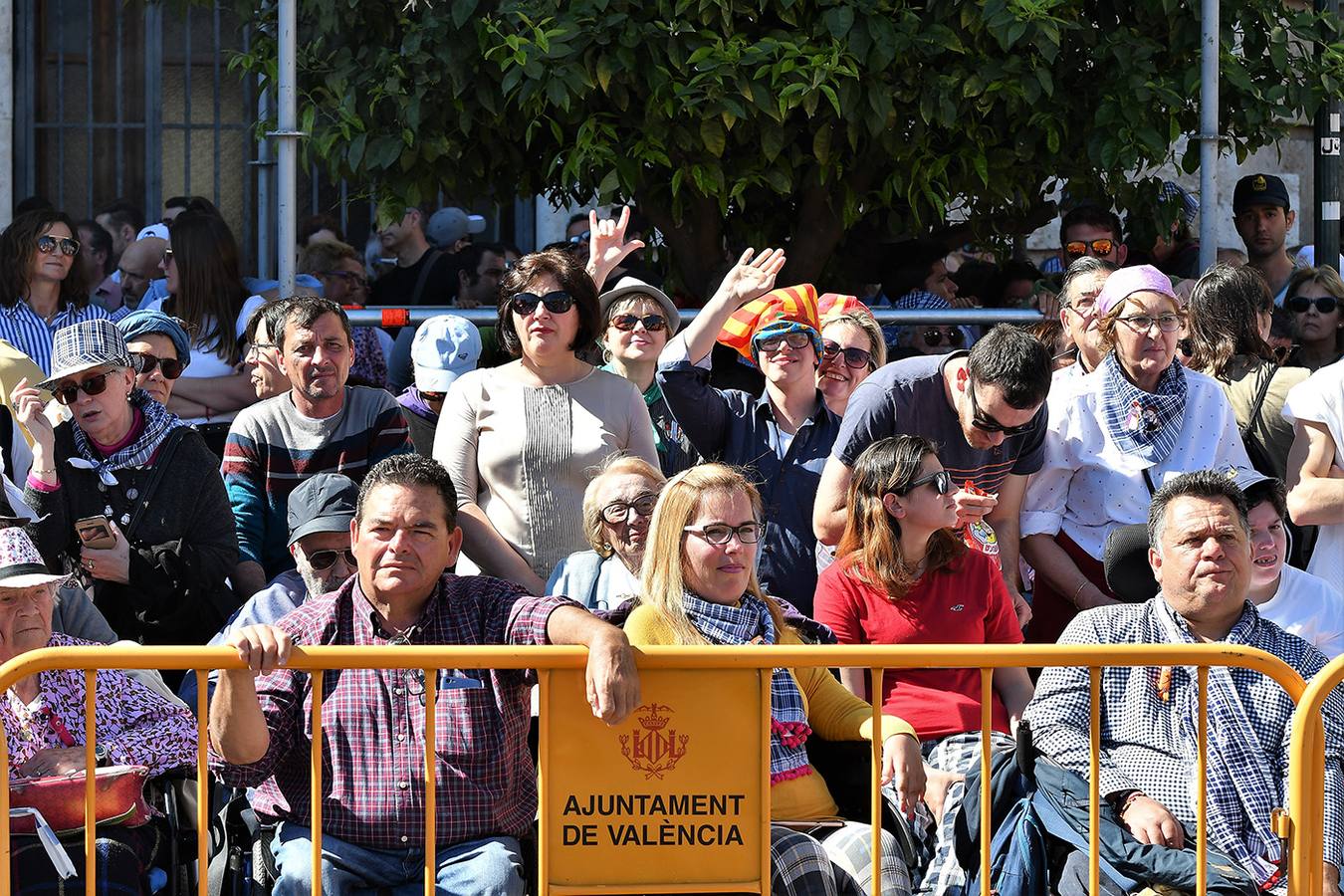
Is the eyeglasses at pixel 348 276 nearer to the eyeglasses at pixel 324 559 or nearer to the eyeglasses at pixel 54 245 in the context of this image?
the eyeglasses at pixel 54 245

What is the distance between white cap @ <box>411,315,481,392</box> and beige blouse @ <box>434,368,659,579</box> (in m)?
0.58

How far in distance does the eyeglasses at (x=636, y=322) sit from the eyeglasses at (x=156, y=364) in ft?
4.56

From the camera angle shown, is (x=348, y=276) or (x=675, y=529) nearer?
(x=675, y=529)

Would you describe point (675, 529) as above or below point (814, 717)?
above

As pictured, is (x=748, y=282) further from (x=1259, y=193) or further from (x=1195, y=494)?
(x=1259, y=193)

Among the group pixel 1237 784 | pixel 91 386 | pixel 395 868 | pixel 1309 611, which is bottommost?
pixel 395 868

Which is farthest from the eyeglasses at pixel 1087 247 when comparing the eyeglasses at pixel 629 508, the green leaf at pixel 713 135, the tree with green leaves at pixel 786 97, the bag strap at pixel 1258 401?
the eyeglasses at pixel 629 508

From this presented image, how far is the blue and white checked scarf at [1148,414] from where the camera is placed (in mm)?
5559

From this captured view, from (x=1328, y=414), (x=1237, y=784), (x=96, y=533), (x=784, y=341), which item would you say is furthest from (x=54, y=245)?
(x=1237, y=784)

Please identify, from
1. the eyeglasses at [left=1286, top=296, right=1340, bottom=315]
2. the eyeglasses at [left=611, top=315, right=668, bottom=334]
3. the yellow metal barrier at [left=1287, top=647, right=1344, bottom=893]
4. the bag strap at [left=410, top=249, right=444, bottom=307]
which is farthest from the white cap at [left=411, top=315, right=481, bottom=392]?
the yellow metal barrier at [left=1287, top=647, right=1344, bottom=893]

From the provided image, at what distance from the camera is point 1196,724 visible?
13.9 ft

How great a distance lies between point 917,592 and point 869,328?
4.42ft

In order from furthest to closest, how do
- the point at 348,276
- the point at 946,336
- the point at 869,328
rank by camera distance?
the point at 348,276 < the point at 946,336 < the point at 869,328

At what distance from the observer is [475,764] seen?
4.12m
